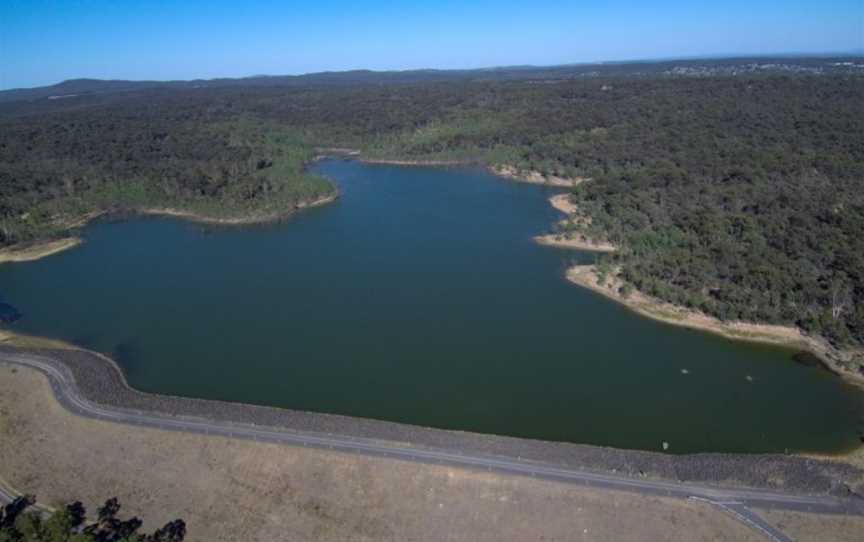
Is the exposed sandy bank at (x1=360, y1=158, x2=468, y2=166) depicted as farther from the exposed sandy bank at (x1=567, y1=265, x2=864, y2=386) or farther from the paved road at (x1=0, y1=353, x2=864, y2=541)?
the paved road at (x1=0, y1=353, x2=864, y2=541)

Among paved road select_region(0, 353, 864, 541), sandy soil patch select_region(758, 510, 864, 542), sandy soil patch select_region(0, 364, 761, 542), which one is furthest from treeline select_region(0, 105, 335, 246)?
sandy soil patch select_region(758, 510, 864, 542)

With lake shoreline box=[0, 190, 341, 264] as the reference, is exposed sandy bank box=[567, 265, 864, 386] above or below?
below

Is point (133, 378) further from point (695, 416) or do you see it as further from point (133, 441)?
point (695, 416)

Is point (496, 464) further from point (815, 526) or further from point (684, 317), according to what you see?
point (684, 317)

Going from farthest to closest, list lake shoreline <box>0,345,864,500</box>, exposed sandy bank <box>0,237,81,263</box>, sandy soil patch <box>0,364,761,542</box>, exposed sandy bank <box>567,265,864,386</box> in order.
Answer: exposed sandy bank <box>0,237,81,263</box> < exposed sandy bank <box>567,265,864,386</box> < lake shoreline <box>0,345,864,500</box> < sandy soil patch <box>0,364,761,542</box>

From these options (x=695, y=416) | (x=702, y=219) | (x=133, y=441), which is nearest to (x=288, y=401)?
(x=133, y=441)

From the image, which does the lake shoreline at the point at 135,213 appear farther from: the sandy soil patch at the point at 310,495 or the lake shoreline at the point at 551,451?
the sandy soil patch at the point at 310,495

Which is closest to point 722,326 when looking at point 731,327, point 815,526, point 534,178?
point 731,327
